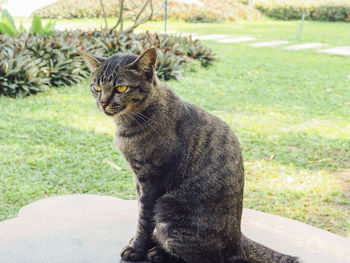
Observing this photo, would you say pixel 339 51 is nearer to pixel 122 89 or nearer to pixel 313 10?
pixel 122 89

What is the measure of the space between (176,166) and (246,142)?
10.7 ft

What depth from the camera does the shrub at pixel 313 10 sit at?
22.6m

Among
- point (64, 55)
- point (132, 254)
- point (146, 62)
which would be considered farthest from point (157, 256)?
point (64, 55)

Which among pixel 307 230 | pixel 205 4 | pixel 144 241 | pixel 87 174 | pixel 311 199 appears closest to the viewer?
pixel 144 241

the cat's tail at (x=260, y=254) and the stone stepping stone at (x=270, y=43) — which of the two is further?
the stone stepping stone at (x=270, y=43)

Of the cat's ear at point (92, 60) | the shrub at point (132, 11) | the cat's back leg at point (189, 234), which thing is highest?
the shrub at point (132, 11)

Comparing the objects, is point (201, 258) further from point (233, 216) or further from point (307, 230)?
point (307, 230)

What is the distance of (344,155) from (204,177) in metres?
3.45

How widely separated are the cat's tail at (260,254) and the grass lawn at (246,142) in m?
1.63

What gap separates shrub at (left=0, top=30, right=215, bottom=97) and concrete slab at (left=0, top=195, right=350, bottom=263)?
389cm

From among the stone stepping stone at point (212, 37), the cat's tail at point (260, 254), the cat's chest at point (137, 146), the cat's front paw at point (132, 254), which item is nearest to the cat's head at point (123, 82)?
the cat's chest at point (137, 146)

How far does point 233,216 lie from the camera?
2.46 metres

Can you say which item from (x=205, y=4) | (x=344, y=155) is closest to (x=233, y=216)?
(x=344, y=155)

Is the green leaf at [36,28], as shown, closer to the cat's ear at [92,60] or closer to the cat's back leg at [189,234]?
the cat's ear at [92,60]
